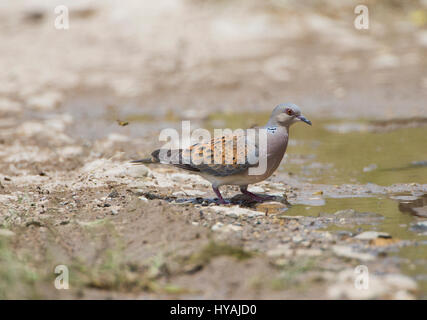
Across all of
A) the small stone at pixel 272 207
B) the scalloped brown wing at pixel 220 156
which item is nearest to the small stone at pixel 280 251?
the small stone at pixel 272 207

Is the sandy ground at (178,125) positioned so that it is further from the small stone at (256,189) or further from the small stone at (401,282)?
the small stone at (256,189)

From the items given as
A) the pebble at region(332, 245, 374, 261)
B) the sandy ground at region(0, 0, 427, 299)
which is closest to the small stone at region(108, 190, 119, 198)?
the sandy ground at region(0, 0, 427, 299)

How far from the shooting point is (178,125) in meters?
10.1

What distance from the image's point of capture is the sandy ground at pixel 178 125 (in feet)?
12.7

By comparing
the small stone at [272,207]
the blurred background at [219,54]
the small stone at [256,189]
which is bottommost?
the small stone at [272,207]

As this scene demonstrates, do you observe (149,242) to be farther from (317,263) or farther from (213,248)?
(317,263)

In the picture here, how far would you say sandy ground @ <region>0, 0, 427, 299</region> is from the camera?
3861 millimetres

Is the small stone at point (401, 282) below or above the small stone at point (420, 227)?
below

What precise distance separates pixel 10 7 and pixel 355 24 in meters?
8.41

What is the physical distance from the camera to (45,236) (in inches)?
180

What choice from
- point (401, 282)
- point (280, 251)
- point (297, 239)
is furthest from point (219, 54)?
point (401, 282)

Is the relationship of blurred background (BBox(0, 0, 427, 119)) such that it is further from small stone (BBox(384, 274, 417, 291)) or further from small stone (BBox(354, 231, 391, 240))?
small stone (BBox(384, 274, 417, 291))

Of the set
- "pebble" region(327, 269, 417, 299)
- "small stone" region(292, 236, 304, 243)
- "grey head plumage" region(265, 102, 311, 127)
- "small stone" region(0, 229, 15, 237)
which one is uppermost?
"grey head plumage" region(265, 102, 311, 127)

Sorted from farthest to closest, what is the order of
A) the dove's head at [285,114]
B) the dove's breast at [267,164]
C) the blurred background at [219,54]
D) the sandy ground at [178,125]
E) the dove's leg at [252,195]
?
1. the blurred background at [219,54]
2. the dove's leg at [252,195]
3. the dove's head at [285,114]
4. the dove's breast at [267,164]
5. the sandy ground at [178,125]
